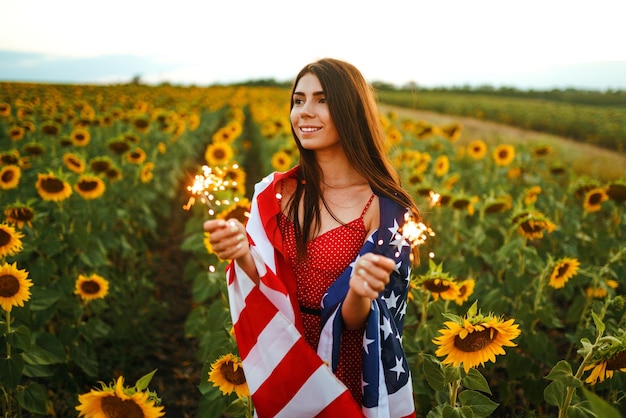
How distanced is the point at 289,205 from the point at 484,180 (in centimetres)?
502

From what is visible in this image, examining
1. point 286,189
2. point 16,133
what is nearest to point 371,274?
point 286,189

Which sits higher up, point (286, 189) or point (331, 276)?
point (286, 189)

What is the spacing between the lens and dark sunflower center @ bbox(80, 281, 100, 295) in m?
3.02

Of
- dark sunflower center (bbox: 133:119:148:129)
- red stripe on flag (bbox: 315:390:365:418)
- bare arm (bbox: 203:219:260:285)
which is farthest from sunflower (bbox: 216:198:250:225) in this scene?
dark sunflower center (bbox: 133:119:148:129)

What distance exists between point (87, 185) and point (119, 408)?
256 cm

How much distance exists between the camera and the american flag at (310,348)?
1.64 metres

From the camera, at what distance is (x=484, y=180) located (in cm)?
644

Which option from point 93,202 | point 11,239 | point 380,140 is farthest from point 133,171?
point 380,140

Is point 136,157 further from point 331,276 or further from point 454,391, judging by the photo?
point 454,391

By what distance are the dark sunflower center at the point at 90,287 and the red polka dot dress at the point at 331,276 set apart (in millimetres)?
1705

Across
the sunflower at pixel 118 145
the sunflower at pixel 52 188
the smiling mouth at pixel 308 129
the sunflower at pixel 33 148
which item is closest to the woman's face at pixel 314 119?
the smiling mouth at pixel 308 129

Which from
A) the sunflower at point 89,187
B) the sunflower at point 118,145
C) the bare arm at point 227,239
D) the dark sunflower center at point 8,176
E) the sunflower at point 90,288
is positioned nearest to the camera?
the bare arm at point 227,239

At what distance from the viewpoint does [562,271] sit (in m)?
2.68

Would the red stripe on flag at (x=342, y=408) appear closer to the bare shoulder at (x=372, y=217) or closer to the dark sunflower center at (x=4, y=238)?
the bare shoulder at (x=372, y=217)
